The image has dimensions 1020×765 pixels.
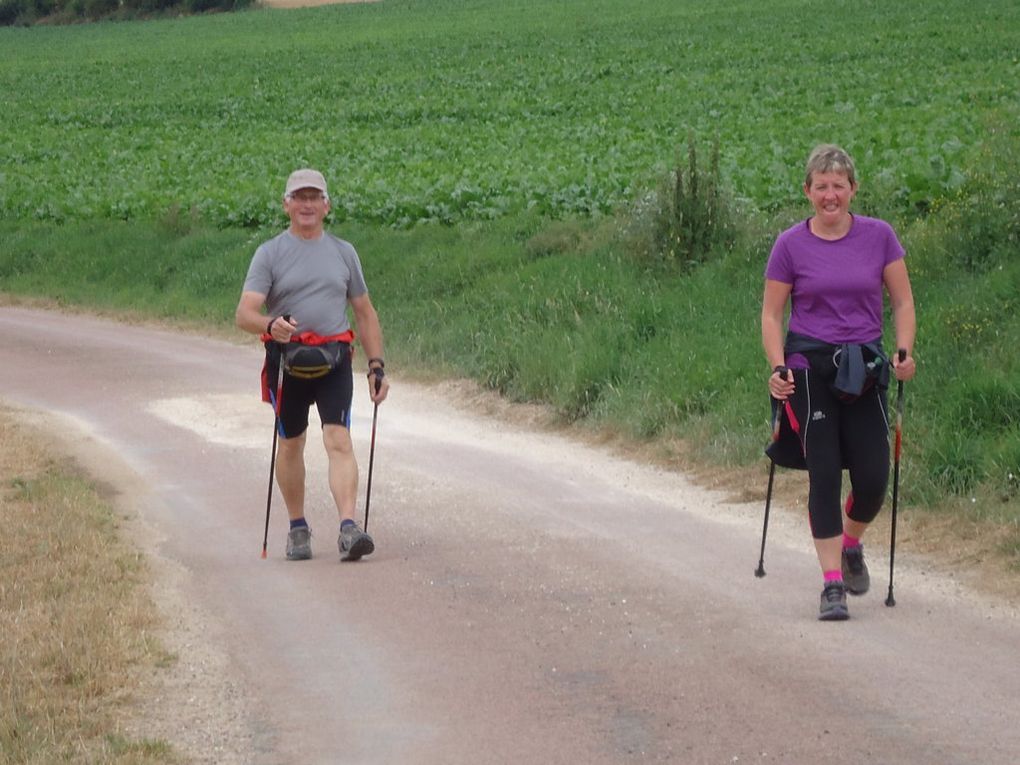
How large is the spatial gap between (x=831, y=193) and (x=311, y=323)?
8.72ft

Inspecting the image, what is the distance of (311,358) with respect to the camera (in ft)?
28.9

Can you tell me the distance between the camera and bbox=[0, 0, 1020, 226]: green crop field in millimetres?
24281

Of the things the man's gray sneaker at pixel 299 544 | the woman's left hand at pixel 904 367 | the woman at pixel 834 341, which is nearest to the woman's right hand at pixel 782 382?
A: the woman at pixel 834 341

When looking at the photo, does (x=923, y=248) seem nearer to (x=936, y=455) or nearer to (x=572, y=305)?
(x=572, y=305)

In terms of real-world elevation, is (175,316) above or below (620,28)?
below

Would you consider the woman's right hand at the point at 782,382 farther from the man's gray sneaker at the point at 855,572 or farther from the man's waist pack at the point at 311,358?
the man's waist pack at the point at 311,358

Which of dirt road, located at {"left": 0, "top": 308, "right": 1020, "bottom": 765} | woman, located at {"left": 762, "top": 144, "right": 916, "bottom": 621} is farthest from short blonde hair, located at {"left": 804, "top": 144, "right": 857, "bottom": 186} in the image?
dirt road, located at {"left": 0, "top": 308, "right": 1020, "bottom": 765}

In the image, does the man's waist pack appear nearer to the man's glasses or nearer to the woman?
the man's glasses

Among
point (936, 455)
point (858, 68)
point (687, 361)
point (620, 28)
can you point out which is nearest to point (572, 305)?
point (687, 361)

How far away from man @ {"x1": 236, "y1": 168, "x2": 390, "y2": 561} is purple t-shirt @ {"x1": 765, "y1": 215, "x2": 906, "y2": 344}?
7.34 feet

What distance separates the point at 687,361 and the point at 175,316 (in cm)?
983

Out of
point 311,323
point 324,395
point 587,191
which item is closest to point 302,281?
point 311,323

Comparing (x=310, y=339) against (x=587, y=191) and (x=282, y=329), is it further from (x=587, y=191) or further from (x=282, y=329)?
(x=587, y=191)

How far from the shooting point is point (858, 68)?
1642 inches
